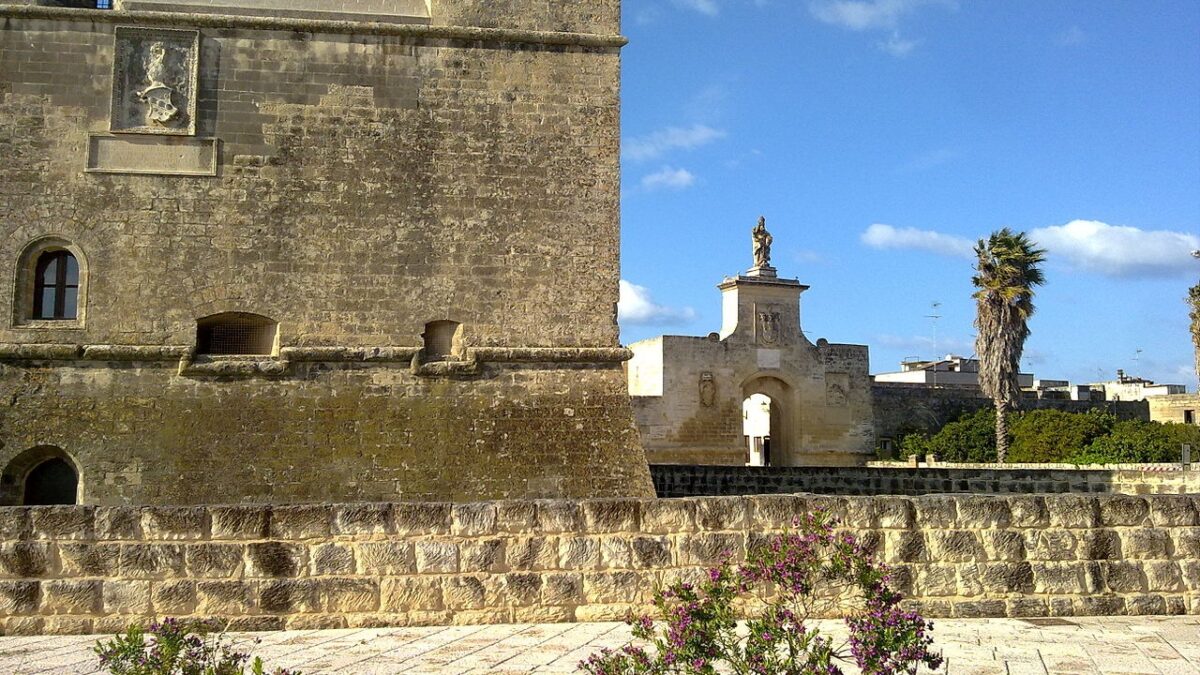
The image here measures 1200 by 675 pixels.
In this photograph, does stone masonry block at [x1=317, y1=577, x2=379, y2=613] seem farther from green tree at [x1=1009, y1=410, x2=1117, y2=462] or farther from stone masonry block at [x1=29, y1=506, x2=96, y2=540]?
green tree at [x1=1009, y1=410, x2=1117, y2=462]

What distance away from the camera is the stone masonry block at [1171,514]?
20.3 feet

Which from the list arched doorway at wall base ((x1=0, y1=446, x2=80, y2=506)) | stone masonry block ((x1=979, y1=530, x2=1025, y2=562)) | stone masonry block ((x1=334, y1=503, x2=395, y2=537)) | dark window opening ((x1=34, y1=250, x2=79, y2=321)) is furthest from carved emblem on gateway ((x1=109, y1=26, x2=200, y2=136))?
stone masonry block ((x1=979, y1=530, x2=1025, y2=562))

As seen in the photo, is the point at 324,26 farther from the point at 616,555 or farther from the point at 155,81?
the point at 616,555

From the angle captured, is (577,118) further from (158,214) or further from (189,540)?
(189,540)

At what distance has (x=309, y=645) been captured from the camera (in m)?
5.25

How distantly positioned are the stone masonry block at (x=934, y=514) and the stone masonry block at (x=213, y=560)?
12.9 ft

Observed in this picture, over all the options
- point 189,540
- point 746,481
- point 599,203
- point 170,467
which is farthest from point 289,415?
point 746,481

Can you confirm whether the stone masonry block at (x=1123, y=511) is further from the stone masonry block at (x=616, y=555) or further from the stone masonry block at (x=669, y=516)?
the stone masonry block at (x=616, y=555)

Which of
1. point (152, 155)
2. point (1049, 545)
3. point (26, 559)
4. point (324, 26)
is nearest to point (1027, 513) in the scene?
point (1049, 545)

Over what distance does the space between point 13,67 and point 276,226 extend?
3.55 m

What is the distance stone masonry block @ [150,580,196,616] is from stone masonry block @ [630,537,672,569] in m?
2.47

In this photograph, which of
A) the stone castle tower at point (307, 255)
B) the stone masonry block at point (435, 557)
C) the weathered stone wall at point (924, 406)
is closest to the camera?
the stone masonry block at point (435, 557)

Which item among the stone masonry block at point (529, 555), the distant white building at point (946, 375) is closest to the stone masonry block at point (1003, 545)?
the stone masonry block at point (529, 555)

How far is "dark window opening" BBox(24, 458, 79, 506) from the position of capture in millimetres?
11703
